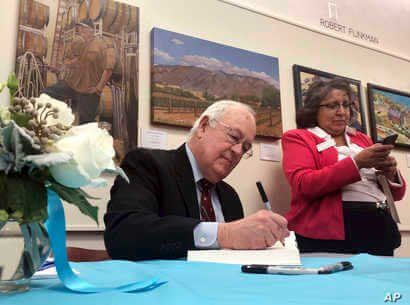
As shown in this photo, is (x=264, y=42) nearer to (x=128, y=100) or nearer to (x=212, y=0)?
(x=212, y=0)

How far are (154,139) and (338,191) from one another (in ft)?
2.70

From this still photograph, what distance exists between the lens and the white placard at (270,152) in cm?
207

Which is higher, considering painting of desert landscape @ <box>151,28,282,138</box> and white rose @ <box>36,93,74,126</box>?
painting of desert landscape @ <box>151,28,282,138</box>

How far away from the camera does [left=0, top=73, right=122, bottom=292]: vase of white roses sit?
0.45 metres

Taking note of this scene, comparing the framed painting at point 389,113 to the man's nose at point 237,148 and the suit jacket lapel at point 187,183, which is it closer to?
the man's nose at point 237,148

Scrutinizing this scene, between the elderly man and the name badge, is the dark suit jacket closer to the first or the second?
the elderly man

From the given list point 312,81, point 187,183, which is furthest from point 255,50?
point 187,183

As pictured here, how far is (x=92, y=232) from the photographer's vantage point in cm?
156

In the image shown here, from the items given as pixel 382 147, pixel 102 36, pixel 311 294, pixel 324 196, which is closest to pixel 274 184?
pixel 324 196

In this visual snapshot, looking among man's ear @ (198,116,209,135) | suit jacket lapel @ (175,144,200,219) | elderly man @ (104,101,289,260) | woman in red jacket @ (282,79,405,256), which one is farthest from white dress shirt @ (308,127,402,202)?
suit jacket lapel @ (175,144,200,219)

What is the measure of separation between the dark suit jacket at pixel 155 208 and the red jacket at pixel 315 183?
0.41m

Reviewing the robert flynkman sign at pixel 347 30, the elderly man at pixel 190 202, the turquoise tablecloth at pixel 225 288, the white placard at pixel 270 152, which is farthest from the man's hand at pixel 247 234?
the robert flynkman sign at pixel 347 30

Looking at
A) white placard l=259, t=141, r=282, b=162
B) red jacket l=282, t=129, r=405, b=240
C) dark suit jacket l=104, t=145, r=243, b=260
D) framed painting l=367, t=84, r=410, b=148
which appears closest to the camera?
dark suit jacket l=104, t=145, r=243, b=260

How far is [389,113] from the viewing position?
8.53 ft
